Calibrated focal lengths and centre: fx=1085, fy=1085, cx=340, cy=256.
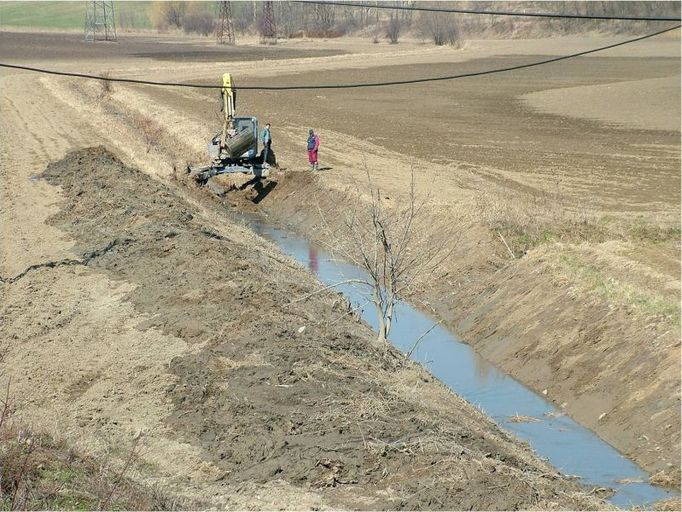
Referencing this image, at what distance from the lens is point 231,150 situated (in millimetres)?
30922

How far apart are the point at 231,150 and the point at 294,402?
18192mm

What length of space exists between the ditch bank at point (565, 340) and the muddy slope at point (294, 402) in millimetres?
2002

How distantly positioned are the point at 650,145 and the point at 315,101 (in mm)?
21597

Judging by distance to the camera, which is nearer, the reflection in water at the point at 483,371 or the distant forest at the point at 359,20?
the reflection in water at the point at 483,371

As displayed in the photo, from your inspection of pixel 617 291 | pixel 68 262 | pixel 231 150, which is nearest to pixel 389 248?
pixel 617 291

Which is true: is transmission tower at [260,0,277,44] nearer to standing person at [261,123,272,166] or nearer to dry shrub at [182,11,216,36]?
dry shrub at [182,11,216,36]

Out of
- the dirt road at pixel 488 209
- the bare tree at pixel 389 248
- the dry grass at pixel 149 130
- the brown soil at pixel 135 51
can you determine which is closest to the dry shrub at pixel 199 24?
→ the brown soil at pixel 135 51

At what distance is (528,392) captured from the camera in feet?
59.4

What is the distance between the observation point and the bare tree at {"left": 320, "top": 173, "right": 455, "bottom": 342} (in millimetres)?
17094

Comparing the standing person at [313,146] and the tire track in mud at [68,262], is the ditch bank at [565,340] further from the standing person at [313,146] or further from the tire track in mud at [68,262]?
the standing person at [313,146]

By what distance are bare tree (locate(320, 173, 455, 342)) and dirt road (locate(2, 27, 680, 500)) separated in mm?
696

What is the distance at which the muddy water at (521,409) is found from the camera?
1451cm

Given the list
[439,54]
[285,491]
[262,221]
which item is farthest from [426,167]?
[439,54]

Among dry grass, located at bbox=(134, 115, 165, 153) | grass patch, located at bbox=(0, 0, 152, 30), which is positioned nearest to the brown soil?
grass patch, located at bbox=(0, 0, 152, 30)
